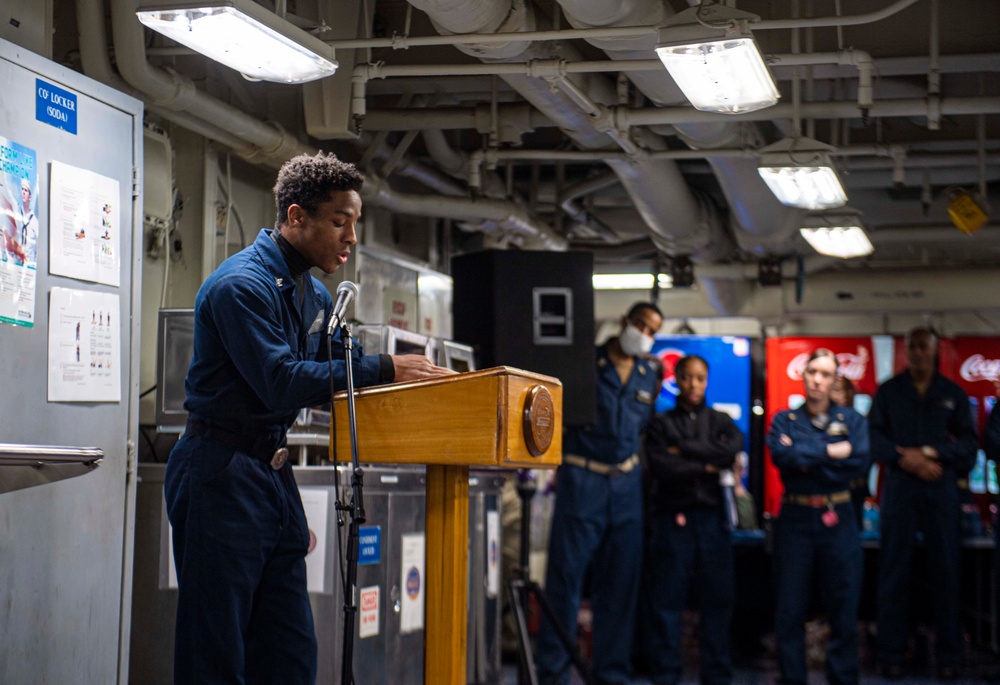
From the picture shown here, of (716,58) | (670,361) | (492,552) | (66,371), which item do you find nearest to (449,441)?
(66,371)

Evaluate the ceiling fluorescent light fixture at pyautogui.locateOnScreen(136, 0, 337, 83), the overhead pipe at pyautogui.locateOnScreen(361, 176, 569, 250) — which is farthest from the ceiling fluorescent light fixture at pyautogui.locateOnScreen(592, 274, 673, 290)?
the ceiling fluorescent light fixture at pyautogui.locateOnScreen(136, 0, 337, 83)

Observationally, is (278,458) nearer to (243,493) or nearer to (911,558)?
(243,493)

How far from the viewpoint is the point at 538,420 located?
2.80m

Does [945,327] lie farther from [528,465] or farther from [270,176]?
[528,465]

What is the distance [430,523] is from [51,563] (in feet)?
4.10

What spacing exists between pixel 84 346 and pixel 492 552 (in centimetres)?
275

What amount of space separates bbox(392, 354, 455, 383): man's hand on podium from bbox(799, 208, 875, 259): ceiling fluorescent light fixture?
4.07 m

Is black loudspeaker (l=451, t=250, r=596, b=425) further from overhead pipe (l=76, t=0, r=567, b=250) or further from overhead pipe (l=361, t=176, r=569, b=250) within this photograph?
overhead pipe (l=76, t=0, r=567, b=250)

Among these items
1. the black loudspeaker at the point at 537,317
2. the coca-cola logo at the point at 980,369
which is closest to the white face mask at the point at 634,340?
the black loudspeaker at the point at 537,317

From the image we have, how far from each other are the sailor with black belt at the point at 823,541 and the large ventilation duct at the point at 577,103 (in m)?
1.49

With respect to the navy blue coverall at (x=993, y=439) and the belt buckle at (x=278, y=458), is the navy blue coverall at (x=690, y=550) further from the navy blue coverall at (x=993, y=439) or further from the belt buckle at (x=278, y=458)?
the belt buckle at (x=278, y=458)

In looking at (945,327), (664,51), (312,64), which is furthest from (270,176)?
(945,327)

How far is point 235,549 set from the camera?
8.99 feet

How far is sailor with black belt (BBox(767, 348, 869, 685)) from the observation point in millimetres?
5965
